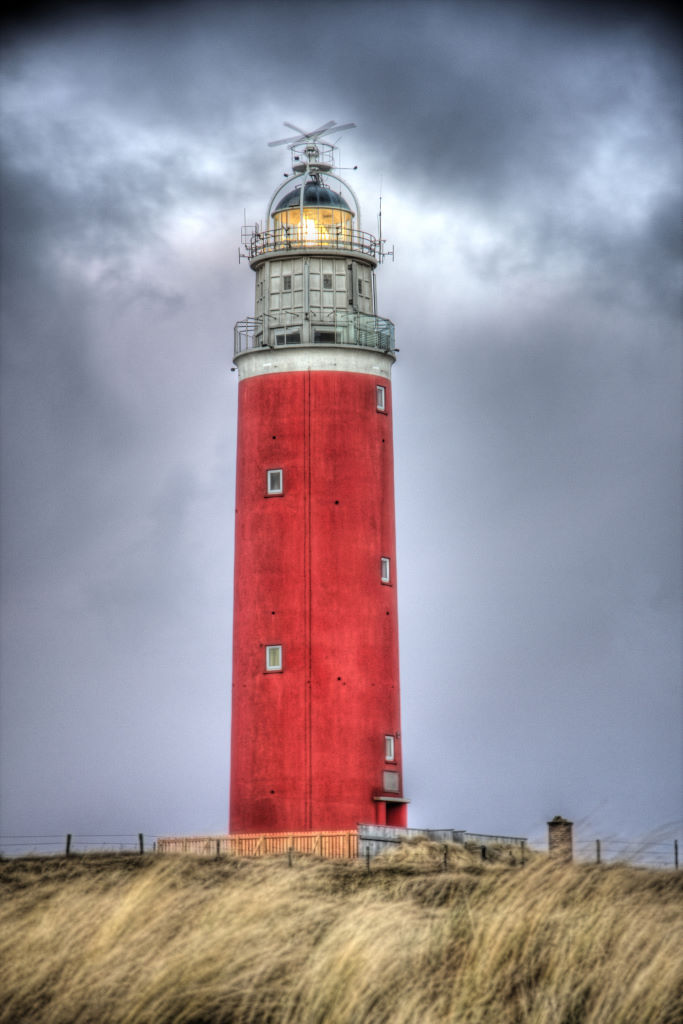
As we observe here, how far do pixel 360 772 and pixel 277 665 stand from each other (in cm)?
312

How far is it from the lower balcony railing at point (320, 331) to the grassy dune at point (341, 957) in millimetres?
21857

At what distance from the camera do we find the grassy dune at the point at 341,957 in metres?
18.7

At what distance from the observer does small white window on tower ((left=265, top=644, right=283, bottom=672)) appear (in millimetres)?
41375

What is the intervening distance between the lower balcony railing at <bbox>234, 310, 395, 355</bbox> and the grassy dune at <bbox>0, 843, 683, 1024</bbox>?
71.7 ft

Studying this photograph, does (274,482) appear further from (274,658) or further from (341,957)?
(341,957)

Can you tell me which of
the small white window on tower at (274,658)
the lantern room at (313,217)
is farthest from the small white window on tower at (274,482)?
the lantern room at (313,217)

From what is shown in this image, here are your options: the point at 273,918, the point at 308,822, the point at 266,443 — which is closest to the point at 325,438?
the point at 266,443

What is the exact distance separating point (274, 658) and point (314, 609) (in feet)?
4.84

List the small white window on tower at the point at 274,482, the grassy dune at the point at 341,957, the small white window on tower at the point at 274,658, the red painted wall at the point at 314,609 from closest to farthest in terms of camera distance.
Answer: the grassy dune at the point at 341,957
the red painted wall at the point at 314,609
the small white window on tower at the point at 274,658
the small white window on tower at the point at 274,482

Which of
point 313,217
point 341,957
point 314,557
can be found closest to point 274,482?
point 314,557

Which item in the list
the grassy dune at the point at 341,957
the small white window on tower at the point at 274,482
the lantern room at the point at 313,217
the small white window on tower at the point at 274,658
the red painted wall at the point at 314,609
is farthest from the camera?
the lantern room at the point at 313,217

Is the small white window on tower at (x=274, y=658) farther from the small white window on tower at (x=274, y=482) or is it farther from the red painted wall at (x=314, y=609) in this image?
the small white window on tower at (x=274, y=482)

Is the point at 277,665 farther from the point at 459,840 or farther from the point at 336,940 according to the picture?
the point at 336,940

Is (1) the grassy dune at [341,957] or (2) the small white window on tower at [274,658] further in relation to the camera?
(2) the small white window on tower at [274,658]
